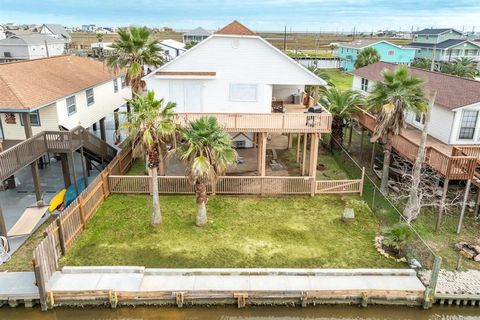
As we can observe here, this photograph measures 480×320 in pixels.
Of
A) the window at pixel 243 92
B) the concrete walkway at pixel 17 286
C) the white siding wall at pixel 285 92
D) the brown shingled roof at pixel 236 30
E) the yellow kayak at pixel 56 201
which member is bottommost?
the concrete walkway at pixel 17 286

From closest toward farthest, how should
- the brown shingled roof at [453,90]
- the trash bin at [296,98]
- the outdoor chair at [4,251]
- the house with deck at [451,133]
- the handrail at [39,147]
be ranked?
the outdoor chair at [4,251] < the handrail at [39,147] < the house with deck at [451,133] < the brown shingled roof at [453,90] < the trash bin at [296,98]

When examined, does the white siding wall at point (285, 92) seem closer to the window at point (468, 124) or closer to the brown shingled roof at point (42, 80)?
the window at point (468, 124)

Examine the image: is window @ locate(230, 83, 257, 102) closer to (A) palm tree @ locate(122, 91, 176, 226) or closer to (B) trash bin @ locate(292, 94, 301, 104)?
(B) trash bin @ locate(292, 94, 301, 104)

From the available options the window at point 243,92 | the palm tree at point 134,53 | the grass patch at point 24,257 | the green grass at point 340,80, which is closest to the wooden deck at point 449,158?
the window at point 243,92

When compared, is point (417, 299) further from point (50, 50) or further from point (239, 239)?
point (50, 50)

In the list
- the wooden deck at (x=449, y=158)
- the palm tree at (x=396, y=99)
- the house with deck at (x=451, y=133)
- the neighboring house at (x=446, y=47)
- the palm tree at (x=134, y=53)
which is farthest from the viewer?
the neighboring house at (x=446, y=47)

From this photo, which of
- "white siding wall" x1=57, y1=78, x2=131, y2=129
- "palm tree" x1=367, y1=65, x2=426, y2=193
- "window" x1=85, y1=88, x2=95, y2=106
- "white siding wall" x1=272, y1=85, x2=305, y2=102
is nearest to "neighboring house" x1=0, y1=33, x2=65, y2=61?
"white siding wall" x1=57, y1=78, x2=131, y2=129
